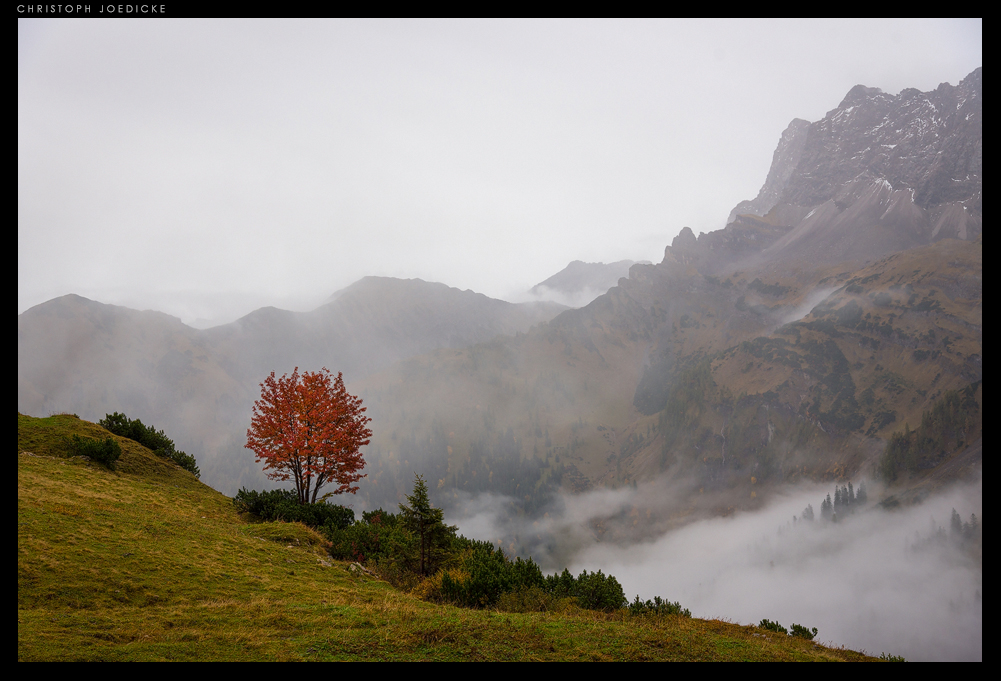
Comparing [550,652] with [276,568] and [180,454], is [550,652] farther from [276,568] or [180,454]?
[180,454]

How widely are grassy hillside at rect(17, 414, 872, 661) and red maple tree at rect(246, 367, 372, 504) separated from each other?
9.20 metres

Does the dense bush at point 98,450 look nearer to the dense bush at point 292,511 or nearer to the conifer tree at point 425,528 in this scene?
the dense bush at point 292,511

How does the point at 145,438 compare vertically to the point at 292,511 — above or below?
above

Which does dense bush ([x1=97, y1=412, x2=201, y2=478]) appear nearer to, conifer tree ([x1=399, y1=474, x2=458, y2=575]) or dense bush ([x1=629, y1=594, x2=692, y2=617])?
conifer tree ([x1=399, y1=474, x2=458, y2=575])

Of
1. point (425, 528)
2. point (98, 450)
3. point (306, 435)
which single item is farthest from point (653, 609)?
point (98, 450)

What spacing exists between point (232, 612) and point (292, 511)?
1602 centimetres

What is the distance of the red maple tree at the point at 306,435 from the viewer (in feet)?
110

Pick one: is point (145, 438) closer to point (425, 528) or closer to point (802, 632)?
point (425, 528)

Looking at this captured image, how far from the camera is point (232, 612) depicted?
602 inches

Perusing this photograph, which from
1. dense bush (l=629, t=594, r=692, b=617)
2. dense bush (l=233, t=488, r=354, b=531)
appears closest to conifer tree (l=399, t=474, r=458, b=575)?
dense bush (l=233, t=488, r=354, b=531)

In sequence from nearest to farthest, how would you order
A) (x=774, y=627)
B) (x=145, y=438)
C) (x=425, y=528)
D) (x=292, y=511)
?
(x=774, y=627) → (x=425, y=528) → (x=292, y=511) → (x=145, y=438)

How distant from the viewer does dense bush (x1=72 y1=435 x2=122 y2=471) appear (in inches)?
1159
